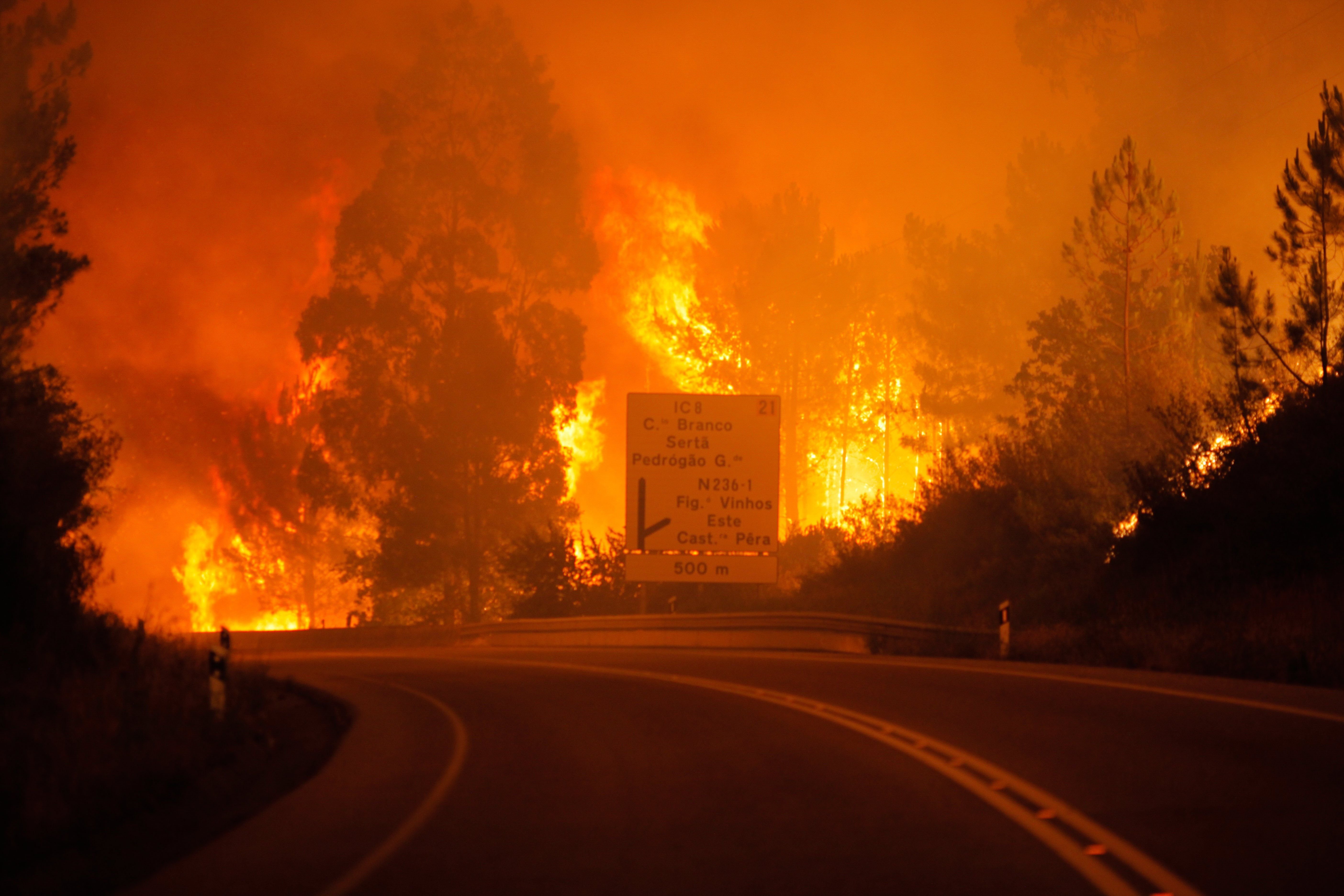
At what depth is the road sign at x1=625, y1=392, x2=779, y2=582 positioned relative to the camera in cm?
3192

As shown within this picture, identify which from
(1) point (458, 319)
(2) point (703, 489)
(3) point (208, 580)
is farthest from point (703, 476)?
(3) point (208, 580)

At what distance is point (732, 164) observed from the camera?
254ft

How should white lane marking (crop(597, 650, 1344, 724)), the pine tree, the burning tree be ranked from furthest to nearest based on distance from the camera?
1. the burning tree
2. the pine tree
3. white lane marking (crop(597, 650, 1344, 724))

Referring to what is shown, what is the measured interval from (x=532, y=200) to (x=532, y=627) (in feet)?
65.5

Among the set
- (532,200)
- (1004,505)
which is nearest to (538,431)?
(532,200)

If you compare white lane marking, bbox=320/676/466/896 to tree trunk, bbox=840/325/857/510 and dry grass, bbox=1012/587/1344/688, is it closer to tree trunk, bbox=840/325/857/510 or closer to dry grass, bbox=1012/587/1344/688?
dry grass, bbox=1012/587/1344/688

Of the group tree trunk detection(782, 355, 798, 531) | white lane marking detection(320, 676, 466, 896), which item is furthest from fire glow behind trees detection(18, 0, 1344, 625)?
white lane marking detection(320, 676, 466, 896)

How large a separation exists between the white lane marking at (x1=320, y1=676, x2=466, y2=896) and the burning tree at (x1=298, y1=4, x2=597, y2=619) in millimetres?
32587

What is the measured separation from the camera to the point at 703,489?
32062mm

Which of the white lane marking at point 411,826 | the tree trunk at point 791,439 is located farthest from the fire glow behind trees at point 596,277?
the white lane marking at point 411,826

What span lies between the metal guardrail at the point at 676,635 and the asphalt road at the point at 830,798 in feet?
29.2

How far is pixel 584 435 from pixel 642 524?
29.5 meters

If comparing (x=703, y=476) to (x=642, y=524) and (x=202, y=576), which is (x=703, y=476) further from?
(x=202, y=576)

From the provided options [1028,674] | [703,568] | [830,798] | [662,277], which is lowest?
[830,798]
